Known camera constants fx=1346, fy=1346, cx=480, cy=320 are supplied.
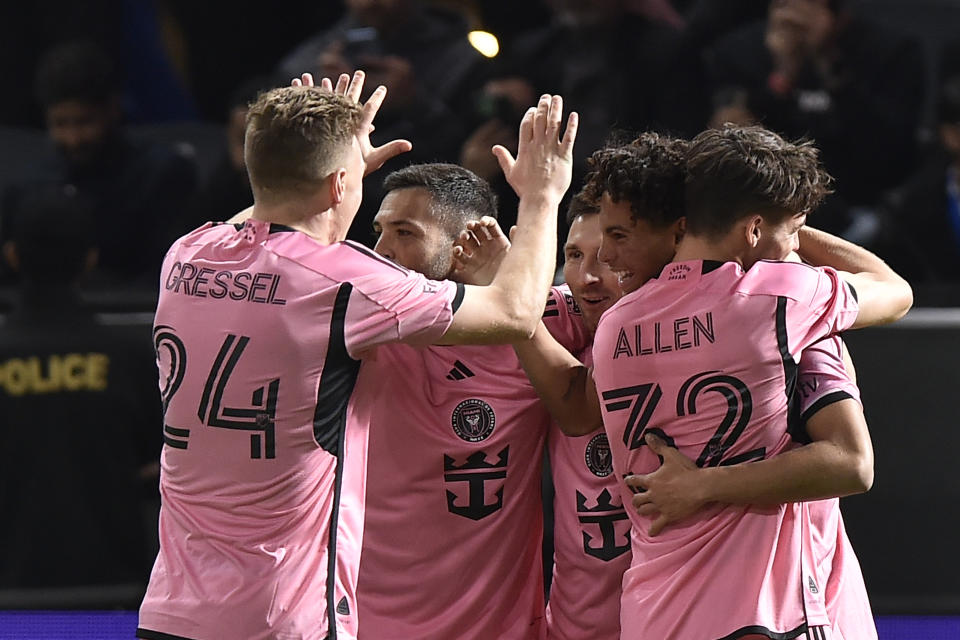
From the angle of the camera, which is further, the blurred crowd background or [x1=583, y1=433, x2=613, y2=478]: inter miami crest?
the blurred crowd background

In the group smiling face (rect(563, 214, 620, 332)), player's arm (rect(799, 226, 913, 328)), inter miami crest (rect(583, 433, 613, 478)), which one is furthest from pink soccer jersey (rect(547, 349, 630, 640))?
player's arm (rect(799, 226, 913, 328))

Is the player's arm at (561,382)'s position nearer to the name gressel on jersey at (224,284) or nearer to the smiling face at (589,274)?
the smiling face at (589,274)

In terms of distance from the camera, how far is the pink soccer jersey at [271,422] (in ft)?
8.20

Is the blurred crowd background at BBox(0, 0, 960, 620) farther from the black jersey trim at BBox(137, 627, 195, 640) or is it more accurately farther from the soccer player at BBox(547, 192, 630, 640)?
the black jersey trim at BBox(137, 627, 195, 640)

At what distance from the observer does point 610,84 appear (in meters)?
5.79

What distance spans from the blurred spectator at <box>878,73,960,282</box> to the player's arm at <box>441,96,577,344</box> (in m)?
3.10

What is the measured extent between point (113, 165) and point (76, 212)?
57 centimetres

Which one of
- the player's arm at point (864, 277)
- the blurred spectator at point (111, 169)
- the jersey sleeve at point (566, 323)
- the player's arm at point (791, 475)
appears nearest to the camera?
the player's arm at point (791, 475)

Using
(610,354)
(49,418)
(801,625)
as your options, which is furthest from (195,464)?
(49,418)

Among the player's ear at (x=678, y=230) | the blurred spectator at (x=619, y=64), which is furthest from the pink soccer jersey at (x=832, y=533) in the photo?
the blurred spectator at (x=619, y=64)

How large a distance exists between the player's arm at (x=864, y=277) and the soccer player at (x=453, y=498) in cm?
68

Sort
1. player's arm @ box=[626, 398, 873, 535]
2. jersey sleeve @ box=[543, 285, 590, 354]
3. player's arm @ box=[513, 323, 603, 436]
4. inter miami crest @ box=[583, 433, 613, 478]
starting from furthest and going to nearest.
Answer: jersey sleeve @ box=[543, 285, 590, 354]
inter miami crest @ box=[583, 433, 613, 478]
player's arm @ box=[513, 323, 603, 436]
player's arm @ box=[626, 398, 873, 535]

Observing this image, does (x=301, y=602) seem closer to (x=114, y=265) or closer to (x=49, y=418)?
(x=49, y=418)

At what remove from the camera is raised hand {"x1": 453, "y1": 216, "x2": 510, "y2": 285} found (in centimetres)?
282
